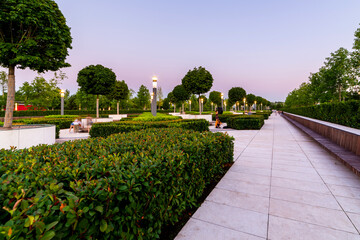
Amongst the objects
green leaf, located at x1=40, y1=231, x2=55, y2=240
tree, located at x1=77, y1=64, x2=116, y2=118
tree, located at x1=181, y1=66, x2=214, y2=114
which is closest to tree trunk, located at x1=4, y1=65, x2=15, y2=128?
green leaf, located at x1=40, y1=231, x2=55, y2=240

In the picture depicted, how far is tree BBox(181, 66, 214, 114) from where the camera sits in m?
18.5

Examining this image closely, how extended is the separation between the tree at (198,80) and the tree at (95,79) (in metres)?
8.22

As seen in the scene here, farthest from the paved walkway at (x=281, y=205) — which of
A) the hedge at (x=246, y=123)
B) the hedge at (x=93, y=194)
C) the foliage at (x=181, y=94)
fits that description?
the foliage at (x=181, y=94)

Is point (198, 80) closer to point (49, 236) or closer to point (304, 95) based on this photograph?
point (49, 236)

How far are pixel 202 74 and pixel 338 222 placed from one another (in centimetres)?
1742

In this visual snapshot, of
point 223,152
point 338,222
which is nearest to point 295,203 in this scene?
point 338,222

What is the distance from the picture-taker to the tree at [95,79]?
51.8 ft

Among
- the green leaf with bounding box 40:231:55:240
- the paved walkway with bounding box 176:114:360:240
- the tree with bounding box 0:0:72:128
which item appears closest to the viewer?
the green leaf with bounding box 40:231:55:240

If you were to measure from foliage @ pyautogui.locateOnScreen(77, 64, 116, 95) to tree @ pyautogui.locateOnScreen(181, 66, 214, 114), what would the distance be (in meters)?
8.22

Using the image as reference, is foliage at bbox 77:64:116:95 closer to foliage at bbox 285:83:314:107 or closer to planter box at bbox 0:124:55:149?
planter box at bbox 0:124:55:149

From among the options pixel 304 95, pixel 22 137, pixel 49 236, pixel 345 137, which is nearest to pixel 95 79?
pixel 22 137

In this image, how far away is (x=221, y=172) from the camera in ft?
14.4

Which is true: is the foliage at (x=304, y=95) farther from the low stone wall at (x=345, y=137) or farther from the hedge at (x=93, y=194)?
the hedge at (x=93, y=194)

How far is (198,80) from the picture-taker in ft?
60.7
